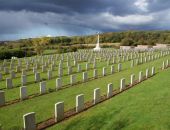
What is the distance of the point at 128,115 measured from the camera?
9.05 metres

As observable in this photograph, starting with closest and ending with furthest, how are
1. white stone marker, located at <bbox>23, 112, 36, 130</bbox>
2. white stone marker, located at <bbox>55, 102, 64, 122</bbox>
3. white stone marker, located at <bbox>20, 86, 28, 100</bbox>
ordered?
1. white stone marker, located at <bbox>23, 112, 36, 130</bbox>
2. white stone marker, located at <bbox>55, 102, 64, 122</bbox>
3. white stone marker, located at <bbox>20, 86, 28, 100</bbox>

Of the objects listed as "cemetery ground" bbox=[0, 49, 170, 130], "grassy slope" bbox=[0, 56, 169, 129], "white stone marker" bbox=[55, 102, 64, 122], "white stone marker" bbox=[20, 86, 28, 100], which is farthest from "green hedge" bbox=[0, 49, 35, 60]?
"white stone marker" bbox=[55, 102, 64, 122]

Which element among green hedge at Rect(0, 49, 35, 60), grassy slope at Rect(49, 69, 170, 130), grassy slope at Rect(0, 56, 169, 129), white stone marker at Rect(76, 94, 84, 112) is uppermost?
green hedge at Rect(0, 49, 35, 60)

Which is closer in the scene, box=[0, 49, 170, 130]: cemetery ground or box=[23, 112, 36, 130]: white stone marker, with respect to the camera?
box=[23, 112, 36, 130]: white stone marker

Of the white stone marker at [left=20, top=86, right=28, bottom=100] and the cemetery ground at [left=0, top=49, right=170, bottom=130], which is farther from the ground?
the white stone marker at [left=20, top=86, right=28, bottom=100]

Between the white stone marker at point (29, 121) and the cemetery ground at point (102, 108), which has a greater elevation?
the white stone marker at point (29, 121)

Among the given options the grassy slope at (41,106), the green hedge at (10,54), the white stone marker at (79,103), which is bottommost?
the grassy slope at (41,106)

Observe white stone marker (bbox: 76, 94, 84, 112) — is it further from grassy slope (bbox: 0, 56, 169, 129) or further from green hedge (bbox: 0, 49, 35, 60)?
green hedge (bbox: 0, 49, 35, 60)

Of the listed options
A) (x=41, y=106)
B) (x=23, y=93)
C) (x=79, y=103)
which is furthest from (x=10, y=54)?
(x=79, y=103)

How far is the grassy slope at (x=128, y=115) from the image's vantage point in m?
8.07

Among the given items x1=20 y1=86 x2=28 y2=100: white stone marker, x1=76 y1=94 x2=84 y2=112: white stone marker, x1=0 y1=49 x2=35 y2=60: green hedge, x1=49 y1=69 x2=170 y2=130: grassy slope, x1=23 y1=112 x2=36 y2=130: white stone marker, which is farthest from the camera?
x1=0 y1=49 x2=35 y2=60: green hedge

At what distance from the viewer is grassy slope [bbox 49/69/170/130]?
8070 mm

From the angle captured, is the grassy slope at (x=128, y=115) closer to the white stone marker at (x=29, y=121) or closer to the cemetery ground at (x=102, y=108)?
the cemetery ground at (x=102, y=108)

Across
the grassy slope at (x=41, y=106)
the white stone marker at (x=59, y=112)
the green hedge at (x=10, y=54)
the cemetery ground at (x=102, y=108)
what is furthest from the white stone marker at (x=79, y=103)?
the green hedge at (x=10, y=54)
